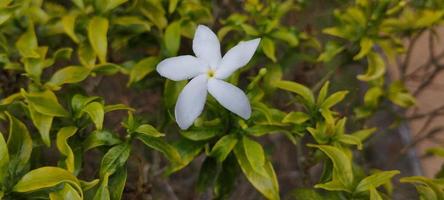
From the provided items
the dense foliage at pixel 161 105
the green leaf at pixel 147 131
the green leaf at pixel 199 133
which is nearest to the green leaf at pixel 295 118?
the dense foliage at pixel 161 105

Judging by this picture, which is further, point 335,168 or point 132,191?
point 132,191

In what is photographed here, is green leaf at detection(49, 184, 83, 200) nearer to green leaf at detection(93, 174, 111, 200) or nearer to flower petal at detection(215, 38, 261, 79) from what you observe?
green leaf at detection(93, 174, 111, 200)

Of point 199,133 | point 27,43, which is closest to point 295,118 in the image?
point 199,133

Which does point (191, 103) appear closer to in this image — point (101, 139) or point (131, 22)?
point (101, 139)

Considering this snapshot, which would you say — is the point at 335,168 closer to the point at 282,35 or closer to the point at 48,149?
the point at 282,35

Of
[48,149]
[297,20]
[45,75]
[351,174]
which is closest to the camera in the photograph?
[351,174]

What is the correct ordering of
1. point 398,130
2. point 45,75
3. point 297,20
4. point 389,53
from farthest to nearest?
point 398,130 → point 297,20 → point 389,53 → point 45,75

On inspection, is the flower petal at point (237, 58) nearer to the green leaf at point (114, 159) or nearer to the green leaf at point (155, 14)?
the green leaf at point (114, 159)

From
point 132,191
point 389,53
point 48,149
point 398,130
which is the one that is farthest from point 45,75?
point 398,130
